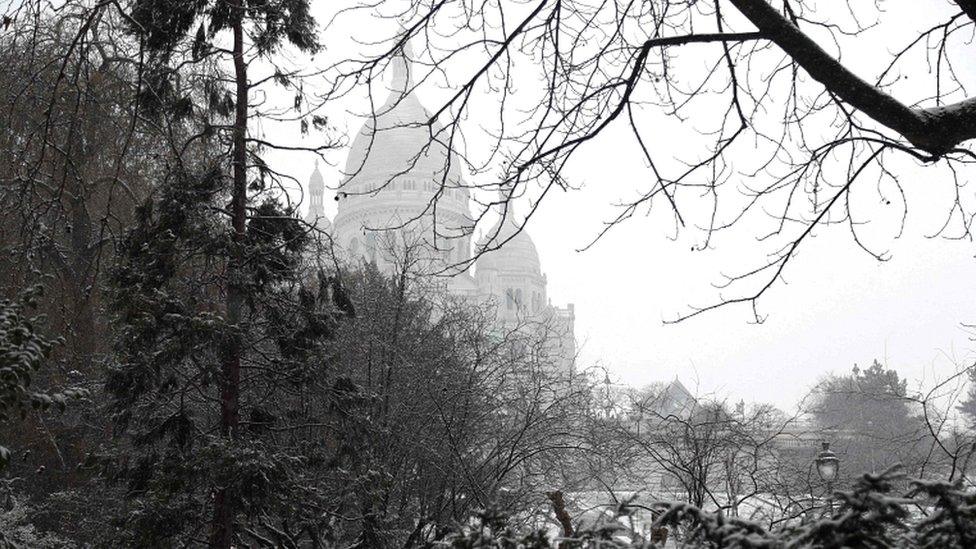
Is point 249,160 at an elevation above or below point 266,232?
above

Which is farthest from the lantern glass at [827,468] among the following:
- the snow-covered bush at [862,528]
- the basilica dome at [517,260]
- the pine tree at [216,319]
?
the basilica dome at [517,260]

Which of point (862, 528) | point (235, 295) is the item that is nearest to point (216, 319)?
point (235, 295)

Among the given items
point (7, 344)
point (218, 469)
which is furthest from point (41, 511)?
point (7, 344)

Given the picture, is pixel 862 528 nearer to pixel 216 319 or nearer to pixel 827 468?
pixel 216 319

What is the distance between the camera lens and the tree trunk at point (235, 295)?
7703 millimetres

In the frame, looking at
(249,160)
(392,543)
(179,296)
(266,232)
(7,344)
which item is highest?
(249,160)

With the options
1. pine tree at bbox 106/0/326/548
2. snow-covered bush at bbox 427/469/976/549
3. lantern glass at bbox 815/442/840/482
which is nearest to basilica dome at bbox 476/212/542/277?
lantern glass at bbox 815/442/840/482

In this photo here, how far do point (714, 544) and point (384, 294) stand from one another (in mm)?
12636

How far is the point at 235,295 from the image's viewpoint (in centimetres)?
834

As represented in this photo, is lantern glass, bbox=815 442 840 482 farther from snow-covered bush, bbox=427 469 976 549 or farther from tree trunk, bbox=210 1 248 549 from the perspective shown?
snow-covered bush, bbox=427 469 976 549

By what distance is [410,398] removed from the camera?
12.3 meters

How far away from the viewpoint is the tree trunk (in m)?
7.70

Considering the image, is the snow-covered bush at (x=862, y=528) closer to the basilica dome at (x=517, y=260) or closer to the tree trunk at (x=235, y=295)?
the tree trunk at (x=235, y=295)

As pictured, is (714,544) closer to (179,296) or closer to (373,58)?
(373,58)
